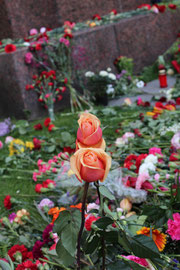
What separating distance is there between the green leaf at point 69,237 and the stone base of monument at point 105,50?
12.5ft

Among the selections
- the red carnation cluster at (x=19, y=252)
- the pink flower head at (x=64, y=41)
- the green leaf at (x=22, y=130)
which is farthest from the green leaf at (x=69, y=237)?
the pink flower head at (x=64, y=41)

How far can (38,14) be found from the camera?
5539 millimetres

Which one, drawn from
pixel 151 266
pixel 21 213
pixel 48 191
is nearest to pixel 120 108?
pixel 48 191

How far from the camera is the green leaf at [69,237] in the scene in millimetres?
904

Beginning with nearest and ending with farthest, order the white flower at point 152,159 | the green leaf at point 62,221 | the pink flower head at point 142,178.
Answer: the green leaf at point 62,221, the pink flower head at point 142,178, the white flower at point 152,159

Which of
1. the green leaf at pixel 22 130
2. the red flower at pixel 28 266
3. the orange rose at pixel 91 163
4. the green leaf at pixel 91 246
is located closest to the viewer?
the orange rose at pixel 91 163

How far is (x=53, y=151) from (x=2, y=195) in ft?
2.41

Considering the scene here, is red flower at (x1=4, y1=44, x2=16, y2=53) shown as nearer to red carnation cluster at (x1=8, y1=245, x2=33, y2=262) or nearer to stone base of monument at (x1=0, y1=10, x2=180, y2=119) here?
stone base of monument at (x1=0, y1=10, x2=180, y2=119)

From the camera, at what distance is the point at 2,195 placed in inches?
100

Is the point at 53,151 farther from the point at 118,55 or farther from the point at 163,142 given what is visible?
the point at 118,55

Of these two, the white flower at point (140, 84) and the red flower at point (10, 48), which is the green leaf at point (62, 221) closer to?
the red flower at point (10, 48)

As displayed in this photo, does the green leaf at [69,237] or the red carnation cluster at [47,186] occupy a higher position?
the green leaf at [69,237]

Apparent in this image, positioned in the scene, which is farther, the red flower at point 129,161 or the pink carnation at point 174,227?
the red flower at point 129,161

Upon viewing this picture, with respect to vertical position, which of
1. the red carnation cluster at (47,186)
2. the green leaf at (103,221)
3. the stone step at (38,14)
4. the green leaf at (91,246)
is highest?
the stone step at (38,14)
